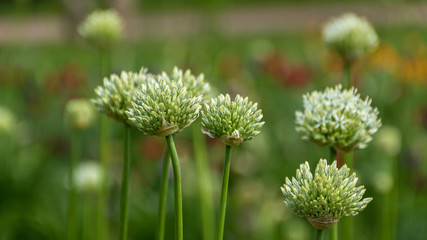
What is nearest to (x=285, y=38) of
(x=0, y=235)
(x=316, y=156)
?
(x=316, y=156)

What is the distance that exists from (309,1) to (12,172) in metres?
11.0

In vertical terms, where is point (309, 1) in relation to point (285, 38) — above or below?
above

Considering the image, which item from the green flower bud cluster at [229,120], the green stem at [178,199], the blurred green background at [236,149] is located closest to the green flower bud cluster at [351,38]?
the blurred green background at [236,149]

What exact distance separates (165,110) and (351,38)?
0.86m

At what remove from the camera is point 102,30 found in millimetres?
1498

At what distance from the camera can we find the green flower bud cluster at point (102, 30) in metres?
1.50

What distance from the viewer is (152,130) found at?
0.78 m

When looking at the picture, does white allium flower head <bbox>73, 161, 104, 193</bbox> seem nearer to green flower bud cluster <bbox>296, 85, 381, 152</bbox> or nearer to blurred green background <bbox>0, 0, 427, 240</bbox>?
blurred green background <bbox>0, 0, 427, 240</bbox>

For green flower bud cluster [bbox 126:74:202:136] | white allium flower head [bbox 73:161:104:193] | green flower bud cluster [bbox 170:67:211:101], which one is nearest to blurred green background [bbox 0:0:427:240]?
white allium flower head [bbox 73:161:104:193]

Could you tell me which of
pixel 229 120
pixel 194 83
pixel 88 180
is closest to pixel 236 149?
pixel 88 180

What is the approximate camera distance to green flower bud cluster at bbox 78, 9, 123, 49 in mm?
1498

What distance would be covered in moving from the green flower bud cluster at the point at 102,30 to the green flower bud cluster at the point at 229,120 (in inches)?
29.9

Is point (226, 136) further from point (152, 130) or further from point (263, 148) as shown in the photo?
point (263, 148)

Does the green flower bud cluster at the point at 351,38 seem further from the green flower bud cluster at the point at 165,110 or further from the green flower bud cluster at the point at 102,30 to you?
the green flower bud cluster at the point at 165,110
